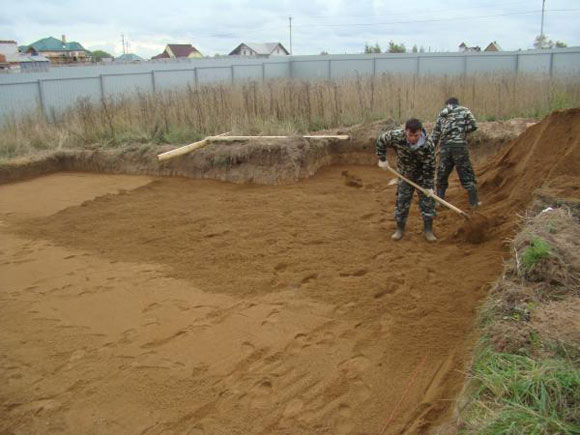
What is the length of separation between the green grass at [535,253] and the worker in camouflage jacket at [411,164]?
194 centimetres

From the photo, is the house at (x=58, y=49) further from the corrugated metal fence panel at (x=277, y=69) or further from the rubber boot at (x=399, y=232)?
the rubber boot at (x=399, y=232)

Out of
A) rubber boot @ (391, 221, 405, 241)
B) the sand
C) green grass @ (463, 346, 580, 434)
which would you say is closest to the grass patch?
green grass @ (463, 346, 580, 434)

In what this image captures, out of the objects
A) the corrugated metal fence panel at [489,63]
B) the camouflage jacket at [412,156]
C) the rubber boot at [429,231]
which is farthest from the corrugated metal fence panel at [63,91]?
the corrugated metal fence panel at [489,63]

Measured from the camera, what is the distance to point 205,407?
3139mm

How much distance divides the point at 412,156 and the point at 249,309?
7.94ft

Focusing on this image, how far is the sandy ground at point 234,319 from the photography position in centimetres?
312

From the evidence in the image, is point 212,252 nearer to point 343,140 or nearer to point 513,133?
point 343,140

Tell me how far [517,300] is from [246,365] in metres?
1.80

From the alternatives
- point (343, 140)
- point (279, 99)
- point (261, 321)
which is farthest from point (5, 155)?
point (261, 321)

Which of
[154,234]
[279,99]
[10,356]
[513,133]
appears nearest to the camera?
[10,356]

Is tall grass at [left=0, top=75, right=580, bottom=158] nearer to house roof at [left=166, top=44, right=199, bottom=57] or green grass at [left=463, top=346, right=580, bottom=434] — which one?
green grass at [left=463, top=346, right=580, bottom=434]

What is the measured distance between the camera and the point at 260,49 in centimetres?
4519

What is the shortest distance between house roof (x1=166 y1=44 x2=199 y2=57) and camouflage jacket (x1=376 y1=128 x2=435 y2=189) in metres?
45.4

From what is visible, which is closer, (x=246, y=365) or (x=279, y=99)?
(x=246, y=365)
